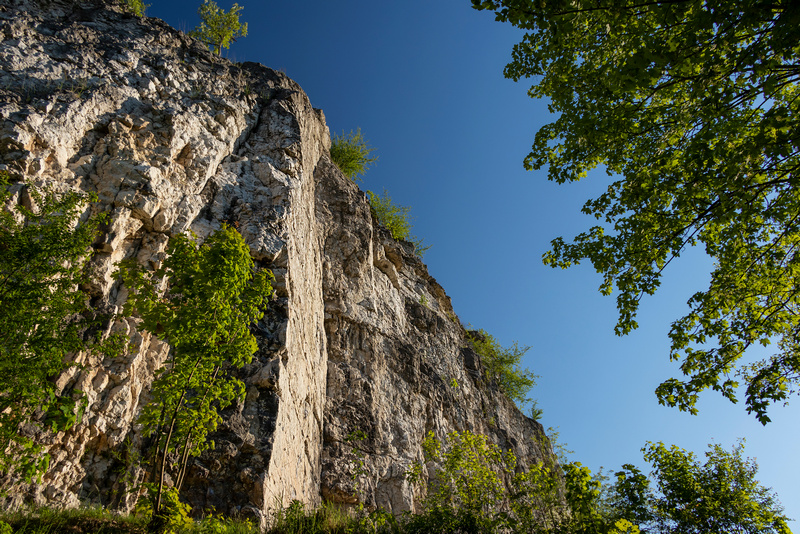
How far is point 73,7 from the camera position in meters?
12.9

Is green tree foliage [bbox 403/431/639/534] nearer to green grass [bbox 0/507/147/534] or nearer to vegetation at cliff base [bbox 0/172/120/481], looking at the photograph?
green grass [bbox 0/507/147/534]

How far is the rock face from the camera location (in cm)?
796

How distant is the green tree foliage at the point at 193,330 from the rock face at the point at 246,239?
49.5 inches

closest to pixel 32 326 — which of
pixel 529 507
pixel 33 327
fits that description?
pixel 33 327

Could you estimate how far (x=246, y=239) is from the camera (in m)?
10.7

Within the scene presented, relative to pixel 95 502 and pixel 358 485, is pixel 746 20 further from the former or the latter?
pixel 358 485

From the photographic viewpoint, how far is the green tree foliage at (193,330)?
6.16 metres

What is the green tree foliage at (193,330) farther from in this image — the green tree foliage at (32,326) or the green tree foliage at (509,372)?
the green tree foliage at (509,372)

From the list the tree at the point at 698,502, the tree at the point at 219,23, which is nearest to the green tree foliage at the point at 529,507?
the tree at the point at 698,502

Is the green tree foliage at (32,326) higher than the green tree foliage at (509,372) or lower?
lower

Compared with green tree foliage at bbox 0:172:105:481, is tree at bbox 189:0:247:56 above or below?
above

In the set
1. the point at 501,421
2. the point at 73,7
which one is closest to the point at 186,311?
the point at 73,7

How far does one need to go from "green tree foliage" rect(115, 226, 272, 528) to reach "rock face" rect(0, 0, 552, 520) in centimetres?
126

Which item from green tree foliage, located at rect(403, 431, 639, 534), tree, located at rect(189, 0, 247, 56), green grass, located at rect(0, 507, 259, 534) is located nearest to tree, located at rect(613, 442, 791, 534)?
green tree foliage, located at rect(403, 431, 639, 534)
